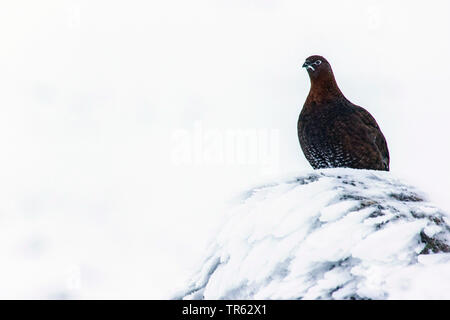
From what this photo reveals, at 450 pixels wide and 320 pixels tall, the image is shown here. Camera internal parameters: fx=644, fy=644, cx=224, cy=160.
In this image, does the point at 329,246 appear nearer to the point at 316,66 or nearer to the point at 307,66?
the point at 316,66

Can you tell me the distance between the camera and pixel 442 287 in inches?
171

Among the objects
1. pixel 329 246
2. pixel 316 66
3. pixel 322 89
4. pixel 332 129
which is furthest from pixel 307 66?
pixel 329 246

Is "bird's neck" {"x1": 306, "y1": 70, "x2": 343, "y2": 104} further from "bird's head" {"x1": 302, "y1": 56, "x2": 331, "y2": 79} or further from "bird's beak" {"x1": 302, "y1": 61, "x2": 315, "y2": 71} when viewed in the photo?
"bird's beak" {"x1": 302, "y1": 61, "x2": 315, "y2": 71}

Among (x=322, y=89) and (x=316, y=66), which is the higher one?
(x=316, y=66)

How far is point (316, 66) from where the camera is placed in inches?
344

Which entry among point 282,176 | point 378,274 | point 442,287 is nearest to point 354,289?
point 378,274

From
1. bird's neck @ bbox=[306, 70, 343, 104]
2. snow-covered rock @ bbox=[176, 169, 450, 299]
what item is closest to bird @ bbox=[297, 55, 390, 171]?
bird's neck @ bbox=[306, 70, 343, 104]

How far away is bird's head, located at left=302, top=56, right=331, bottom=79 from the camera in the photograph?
870 centimetres

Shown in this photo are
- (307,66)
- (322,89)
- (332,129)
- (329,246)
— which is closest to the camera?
(329,246)

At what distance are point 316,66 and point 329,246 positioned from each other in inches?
177

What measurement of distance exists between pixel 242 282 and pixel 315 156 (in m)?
4.00

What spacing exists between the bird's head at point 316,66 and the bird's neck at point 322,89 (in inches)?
1.2

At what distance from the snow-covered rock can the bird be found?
2.65 m

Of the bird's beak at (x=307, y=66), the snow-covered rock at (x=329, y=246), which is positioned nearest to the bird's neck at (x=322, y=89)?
the bird's beak at (x=307, y=66)
